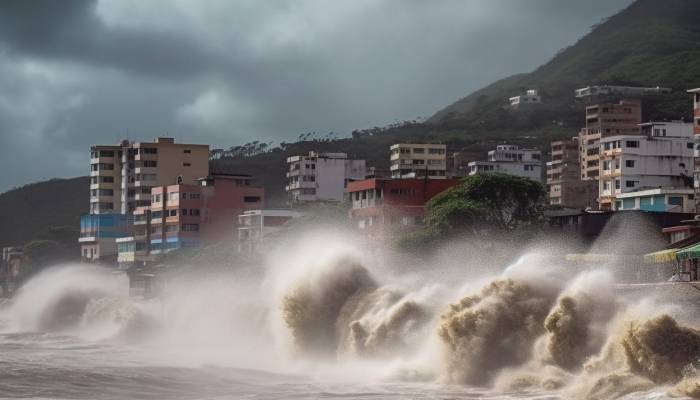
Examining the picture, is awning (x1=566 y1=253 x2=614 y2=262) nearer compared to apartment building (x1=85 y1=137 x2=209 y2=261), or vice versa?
awning (x1=566 y1=253 x2=614 y2=262)

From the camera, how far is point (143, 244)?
145 meters

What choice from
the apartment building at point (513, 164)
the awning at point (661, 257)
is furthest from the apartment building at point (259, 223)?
the awning at point (661, 257)

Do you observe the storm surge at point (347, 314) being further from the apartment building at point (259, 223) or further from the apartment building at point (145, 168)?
the apartment building at point (145, 168)

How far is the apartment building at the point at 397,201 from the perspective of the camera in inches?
3962

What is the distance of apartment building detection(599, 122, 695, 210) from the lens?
12288cm

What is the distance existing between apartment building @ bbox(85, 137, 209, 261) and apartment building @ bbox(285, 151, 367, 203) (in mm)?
14988

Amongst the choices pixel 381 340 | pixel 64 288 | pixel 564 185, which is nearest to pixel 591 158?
pixel 564 185

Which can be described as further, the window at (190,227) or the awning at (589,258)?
the window at (190,227)

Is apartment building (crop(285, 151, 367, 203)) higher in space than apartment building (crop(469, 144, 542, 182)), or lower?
lower

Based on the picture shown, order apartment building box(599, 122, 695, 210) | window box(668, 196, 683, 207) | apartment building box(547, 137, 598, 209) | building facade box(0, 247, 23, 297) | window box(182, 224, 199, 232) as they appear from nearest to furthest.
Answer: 1. window box(668, 196, 683, 207)
2. apartment building box(599, 122, 695, 210)
3. window box(182, 224, 199, 232)
4. apartment building box(547, 137, 598, 209)
5. building facade box(0, 247, 23, 297)

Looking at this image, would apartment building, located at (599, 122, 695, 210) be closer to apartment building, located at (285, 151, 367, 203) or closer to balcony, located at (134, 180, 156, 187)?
apartment building, located at (285, 151, 367, 203)

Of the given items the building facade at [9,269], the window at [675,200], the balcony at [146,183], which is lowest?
the building facade at [9,269]

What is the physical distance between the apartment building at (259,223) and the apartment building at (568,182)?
121 ft

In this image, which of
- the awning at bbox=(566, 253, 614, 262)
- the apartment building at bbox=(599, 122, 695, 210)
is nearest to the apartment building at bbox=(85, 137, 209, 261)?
the apartment building at bbox=(599, 122, 695, 210)
